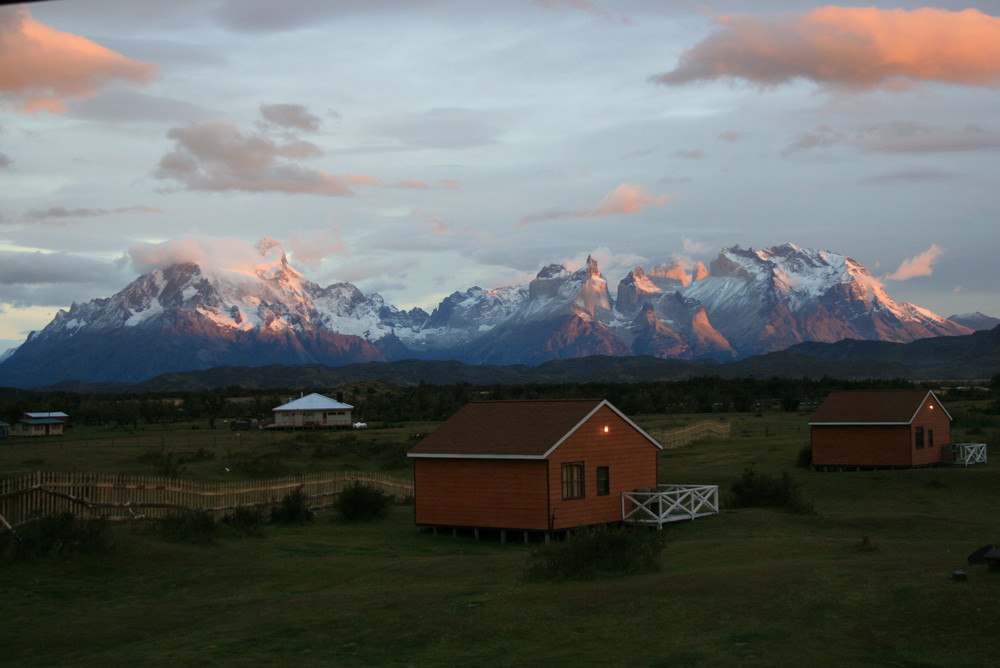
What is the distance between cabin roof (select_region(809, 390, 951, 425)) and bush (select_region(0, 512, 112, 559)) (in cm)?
3168

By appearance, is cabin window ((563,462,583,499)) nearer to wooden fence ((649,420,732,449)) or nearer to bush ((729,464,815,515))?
bush ((729,464,815,515))

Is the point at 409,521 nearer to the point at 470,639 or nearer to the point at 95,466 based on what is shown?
the point at 470,639

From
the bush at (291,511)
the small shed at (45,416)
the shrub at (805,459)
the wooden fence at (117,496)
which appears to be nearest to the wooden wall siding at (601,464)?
the bush at (291,511)

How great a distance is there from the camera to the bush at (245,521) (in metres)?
29.0

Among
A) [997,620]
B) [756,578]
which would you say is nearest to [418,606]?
[756,578]

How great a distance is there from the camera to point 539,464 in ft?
94.0

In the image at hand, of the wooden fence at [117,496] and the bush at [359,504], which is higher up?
the wooden fence at [117,496]


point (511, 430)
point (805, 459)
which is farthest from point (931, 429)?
point (511, 430)

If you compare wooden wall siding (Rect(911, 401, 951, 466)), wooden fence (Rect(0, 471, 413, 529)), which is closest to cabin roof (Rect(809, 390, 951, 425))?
wooden wall siding (Rect(911, 401, 951, 466))

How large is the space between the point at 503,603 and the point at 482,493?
12.9 meters

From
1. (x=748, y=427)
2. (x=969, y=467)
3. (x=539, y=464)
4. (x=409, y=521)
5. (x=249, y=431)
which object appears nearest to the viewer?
(x=539, y=464)

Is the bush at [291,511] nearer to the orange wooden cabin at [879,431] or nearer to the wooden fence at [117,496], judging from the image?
the wooden fence at [117,496]

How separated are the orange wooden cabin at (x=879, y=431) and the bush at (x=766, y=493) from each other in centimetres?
1066

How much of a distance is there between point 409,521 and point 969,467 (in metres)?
25.0
